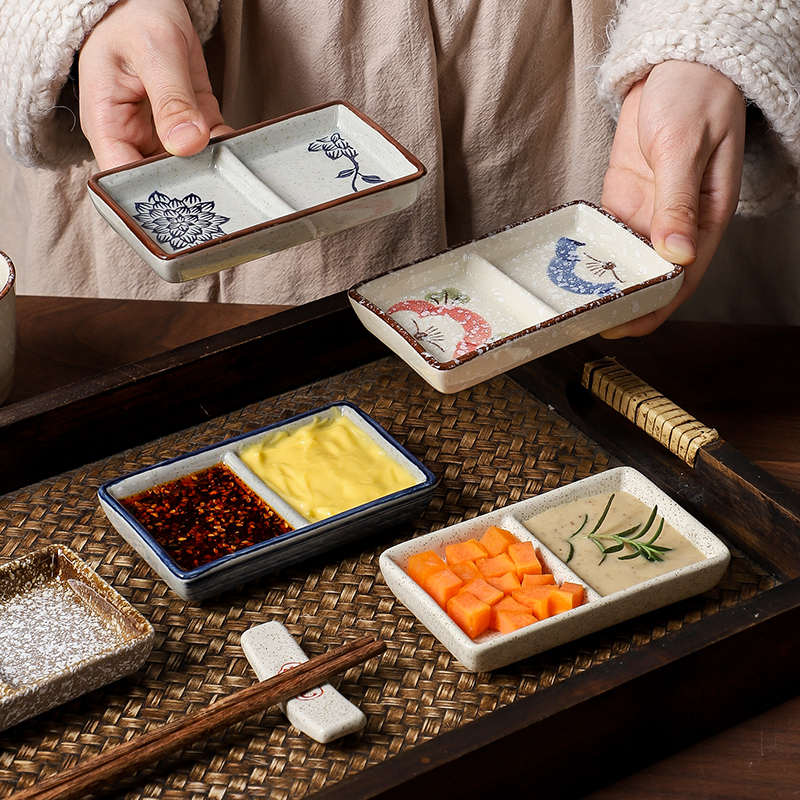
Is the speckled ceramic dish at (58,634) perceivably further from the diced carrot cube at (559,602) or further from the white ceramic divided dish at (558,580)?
the diced carrot cube at (559,602)

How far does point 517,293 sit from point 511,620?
41 centimetres

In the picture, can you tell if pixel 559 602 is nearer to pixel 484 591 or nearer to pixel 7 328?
pixel 484 591

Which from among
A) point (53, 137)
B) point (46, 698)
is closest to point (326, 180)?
point (53, 137)

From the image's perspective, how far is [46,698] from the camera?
2.88 feet

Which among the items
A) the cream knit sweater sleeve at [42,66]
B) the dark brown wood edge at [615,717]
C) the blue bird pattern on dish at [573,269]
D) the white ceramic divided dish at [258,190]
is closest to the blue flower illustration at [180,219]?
the white ceramic divided dish at [258,190]

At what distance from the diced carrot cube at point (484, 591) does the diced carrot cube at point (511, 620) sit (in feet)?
0.04

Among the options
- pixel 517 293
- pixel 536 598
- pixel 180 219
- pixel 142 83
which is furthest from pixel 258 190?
pixel 536 598

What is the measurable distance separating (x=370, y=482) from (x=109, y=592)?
0.29m

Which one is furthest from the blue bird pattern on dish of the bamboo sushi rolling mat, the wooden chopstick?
the wooden chopstick

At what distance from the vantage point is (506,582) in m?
0.98

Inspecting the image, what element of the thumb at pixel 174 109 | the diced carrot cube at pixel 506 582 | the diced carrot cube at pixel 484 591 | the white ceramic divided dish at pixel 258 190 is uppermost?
the thumb at pixel 174 109

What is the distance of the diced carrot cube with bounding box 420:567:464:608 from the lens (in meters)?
0.97

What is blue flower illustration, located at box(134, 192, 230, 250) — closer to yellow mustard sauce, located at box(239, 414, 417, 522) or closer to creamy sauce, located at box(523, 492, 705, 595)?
yellow mustard sauce, located at box(239, 414, 417, 522)

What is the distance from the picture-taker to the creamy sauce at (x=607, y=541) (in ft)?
3.29
